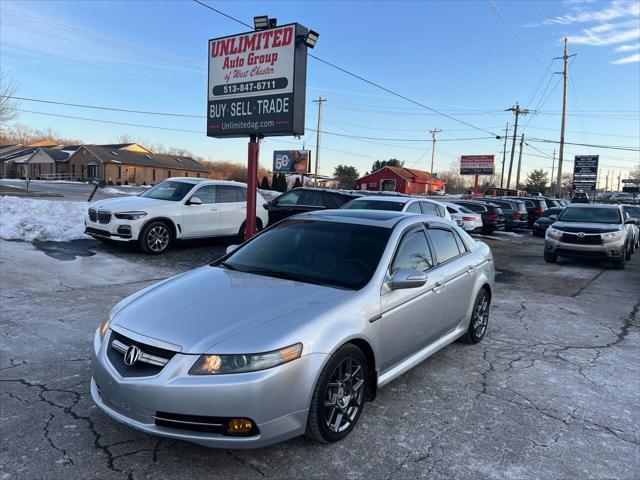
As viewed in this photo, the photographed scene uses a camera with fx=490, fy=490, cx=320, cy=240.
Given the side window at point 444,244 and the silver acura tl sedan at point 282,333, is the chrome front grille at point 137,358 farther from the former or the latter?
the side window at point 444,244

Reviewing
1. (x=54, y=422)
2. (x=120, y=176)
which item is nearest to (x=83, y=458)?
(x=54, y=422)

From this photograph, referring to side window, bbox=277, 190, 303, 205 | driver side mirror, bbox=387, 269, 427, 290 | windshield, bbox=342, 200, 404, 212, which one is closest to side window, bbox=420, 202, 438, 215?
windshield, bbox=342, 200, 404, 212

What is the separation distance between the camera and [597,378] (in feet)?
15.9

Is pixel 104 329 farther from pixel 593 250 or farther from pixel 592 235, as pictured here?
pixel 592 235

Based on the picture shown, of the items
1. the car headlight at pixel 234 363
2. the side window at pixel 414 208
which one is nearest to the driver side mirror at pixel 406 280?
the car headlight at pixel 234 363

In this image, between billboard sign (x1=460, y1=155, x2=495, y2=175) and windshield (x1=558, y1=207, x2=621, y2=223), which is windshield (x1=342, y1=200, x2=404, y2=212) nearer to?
windshield (x1=558, y1=207, x2=621, y2=223)

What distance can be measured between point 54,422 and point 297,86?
26.2 feet

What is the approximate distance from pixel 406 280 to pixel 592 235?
11.1 metres

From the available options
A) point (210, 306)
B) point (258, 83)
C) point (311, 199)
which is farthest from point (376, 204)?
point (210, 306)

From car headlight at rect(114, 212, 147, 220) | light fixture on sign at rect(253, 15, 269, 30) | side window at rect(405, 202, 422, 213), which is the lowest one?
car headlight at rect(114, 212, 147, 220)

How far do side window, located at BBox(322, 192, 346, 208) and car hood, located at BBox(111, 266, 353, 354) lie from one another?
9248mm

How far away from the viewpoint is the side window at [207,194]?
11.5 m

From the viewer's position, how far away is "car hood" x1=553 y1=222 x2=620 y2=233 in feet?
42.2

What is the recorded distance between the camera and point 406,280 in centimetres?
376
